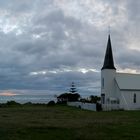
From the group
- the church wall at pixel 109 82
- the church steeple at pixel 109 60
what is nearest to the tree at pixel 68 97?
the church wall at pixel 109 82

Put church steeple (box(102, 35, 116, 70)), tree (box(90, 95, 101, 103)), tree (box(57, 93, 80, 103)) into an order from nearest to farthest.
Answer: church steeple (box(102, 35, 116, 70)) < tree (box(90, 95, 101, 103)) < tree (box(57, 93, 80, 103))

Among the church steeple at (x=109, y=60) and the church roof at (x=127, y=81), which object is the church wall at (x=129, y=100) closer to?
the church roof at (x=127, y=81)

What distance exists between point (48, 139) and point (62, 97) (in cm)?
6116

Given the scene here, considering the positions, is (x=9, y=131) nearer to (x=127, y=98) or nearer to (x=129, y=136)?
(x=129, y=136)

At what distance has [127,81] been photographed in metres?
53.7

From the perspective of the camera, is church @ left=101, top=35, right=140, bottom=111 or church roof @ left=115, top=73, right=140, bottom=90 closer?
church @ left=101, top=35, right=140, bottom=111

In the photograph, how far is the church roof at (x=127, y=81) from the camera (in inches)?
2062

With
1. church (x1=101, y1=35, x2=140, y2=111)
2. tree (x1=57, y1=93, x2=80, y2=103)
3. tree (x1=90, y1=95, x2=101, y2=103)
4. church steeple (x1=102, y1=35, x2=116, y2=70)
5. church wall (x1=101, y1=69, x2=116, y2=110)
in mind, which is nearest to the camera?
church (x1=101, y1=35, x2=140, y2=111)

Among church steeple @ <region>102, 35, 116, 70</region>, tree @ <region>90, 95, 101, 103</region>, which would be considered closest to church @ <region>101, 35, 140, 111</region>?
church steeple @ <region>102, 35, 116, 70</region>

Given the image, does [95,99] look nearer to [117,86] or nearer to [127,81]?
[127,81]

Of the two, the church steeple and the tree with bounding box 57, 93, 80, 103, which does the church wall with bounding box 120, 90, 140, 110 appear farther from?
the tree with bounding box 57, 93, 80, 103

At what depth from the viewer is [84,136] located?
53.6 feet

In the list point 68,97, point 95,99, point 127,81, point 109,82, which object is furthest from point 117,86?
point 68,97

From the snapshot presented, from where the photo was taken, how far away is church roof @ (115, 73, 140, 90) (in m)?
52.4
